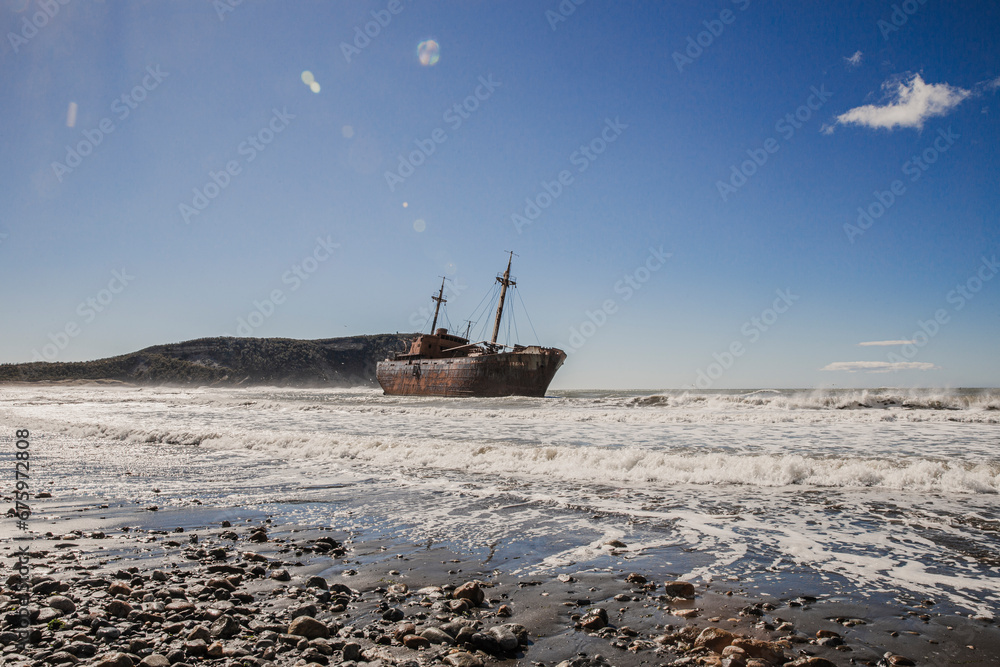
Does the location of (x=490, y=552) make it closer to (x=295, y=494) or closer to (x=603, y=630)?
(x=603, y=630)

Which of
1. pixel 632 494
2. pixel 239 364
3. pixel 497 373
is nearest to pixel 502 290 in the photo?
pixel 497 373

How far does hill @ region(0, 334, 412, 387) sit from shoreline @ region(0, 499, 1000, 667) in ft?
362

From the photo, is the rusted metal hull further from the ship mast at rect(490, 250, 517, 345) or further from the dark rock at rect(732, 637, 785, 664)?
the dark rock at rect(732, 637, 785, 664)

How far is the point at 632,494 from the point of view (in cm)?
646

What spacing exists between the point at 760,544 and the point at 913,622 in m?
1.52

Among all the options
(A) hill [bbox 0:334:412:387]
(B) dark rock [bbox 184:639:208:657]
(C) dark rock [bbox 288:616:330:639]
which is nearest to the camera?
(B) dark rock [bbox 184:639:208:657]

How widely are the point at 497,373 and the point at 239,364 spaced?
11380 centimetres

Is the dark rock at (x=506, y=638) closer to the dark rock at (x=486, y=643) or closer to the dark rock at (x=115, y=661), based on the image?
the dark rock at (x=486, y=643)

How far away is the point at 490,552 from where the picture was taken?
4.04 metres

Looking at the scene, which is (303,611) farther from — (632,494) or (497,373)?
(497,373)

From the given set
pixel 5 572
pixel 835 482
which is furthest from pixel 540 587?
pixel 835 482

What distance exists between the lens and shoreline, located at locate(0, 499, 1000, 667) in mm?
2314

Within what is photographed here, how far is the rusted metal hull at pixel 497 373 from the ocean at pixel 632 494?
24012 mm

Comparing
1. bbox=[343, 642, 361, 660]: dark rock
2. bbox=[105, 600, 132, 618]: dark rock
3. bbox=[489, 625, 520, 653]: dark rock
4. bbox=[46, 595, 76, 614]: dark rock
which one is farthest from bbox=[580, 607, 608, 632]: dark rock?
bbox=[46, 595, 76, 614]: dark rock
